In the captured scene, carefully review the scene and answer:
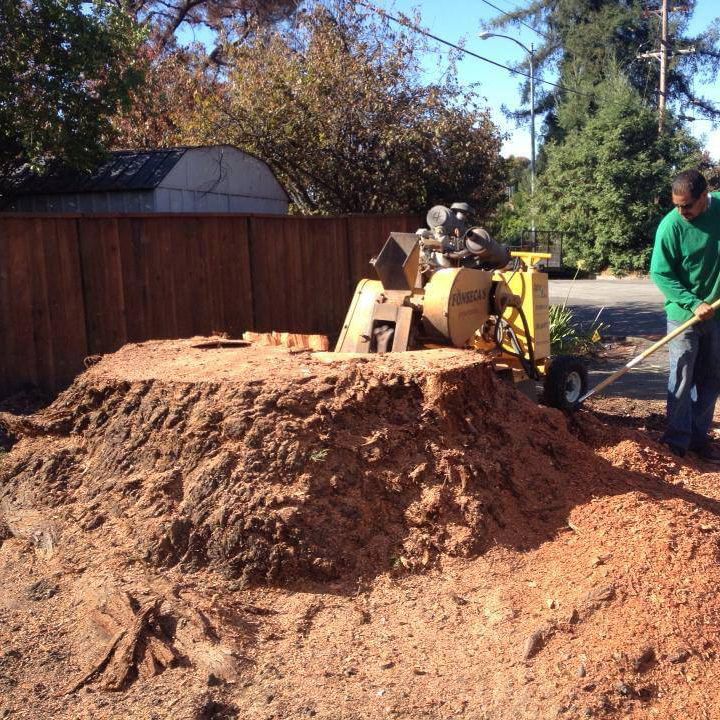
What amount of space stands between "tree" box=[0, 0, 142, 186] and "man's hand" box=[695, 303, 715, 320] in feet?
24.9

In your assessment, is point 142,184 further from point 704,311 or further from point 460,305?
point 704,311

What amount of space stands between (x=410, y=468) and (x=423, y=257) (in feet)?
7.61

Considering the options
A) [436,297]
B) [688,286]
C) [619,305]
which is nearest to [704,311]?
[688,286]

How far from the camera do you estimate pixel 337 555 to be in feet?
12.8

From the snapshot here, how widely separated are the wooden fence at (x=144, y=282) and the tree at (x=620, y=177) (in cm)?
2440

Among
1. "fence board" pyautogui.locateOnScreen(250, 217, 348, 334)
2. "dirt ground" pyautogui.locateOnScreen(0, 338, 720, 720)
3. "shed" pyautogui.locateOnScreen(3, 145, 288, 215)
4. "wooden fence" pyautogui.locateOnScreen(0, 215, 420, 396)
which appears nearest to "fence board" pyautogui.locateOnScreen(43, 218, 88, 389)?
"wooden fence" pyautogui.locateOnScreen(0, 215, 420, 396)

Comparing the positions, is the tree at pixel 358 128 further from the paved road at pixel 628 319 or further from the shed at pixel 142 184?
the paved road at pixel 628 319

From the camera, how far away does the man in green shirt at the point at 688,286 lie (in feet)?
20.0

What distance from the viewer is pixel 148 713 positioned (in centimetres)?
300

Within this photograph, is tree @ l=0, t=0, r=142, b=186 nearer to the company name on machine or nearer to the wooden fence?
the wooden fence

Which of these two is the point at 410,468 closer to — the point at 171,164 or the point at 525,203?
the point at 171,164

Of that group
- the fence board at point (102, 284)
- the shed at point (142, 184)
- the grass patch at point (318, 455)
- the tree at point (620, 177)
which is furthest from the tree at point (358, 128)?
the tree at point (620, 177)

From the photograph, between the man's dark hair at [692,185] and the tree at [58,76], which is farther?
the tree at [58,76]

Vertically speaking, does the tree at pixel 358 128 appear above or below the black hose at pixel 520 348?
above
